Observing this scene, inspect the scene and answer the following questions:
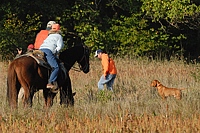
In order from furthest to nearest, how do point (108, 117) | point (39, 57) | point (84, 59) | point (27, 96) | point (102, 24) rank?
1. point (102, 24)
2. point (84, 59)
3. point (39, 57)
4. point (27, 96)
5. point (108, 117)

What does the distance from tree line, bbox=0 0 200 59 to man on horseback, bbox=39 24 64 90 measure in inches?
482

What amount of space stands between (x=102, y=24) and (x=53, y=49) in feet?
52.8

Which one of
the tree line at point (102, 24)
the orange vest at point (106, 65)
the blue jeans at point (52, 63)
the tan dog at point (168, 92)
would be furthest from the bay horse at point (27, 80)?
the tree line at point (102, 24)

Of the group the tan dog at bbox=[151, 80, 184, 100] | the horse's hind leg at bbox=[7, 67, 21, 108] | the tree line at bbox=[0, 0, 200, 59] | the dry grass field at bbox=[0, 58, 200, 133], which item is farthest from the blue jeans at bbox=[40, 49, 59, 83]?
the tree line at bbox=[0, 0, 200, 59]

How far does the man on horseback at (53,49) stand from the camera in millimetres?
11844

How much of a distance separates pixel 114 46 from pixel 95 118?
18537 mm

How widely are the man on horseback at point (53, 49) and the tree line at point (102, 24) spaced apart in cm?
1224

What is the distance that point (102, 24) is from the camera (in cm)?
2800

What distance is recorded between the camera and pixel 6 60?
2370cm

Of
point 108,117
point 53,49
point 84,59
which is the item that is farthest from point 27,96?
point 108,117

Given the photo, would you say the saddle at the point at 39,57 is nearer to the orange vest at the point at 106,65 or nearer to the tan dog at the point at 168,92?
the tan dog at the point at 168,92

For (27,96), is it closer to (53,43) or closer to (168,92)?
(53,43)

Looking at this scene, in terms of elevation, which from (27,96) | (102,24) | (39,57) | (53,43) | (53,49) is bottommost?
(27,96)

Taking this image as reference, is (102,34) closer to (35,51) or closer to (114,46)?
(114,46)
